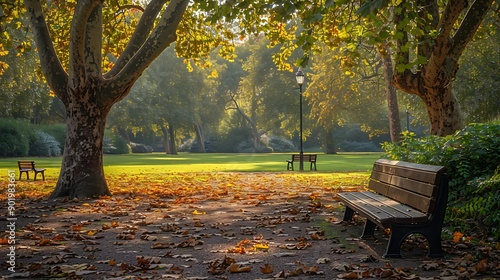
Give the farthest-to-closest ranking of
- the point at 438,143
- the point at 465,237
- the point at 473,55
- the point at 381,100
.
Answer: the point at 381,100
the point at 473,55
the point at 438,143
the point at 465,237

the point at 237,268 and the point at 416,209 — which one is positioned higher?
the point at 416,209

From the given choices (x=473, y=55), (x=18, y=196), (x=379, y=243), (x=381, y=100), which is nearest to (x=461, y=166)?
(x=379, y=243)

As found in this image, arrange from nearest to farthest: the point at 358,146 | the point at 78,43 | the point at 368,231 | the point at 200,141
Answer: the point at 368,231 → the point at 78,43 → the point at 358,146 → the point at 200,141

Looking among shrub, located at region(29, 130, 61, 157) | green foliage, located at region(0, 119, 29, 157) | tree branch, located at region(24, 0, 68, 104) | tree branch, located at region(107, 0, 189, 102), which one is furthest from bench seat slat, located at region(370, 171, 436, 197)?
shrub, located at region(29, 130, 61, 157)

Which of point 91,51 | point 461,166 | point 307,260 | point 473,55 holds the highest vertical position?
point 473,55

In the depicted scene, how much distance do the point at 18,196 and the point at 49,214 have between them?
395cm

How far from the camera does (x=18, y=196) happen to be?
13.8 metres

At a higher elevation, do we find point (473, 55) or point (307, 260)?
point (473, 55)

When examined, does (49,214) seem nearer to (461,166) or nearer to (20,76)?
(461,166)

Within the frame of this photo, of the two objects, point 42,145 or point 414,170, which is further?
point 42,145

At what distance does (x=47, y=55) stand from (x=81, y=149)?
234 centimetres

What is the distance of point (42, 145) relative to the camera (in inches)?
1847

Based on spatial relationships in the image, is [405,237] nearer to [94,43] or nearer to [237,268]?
[237,268]

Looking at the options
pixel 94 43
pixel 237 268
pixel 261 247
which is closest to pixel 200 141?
pixel 94 43
